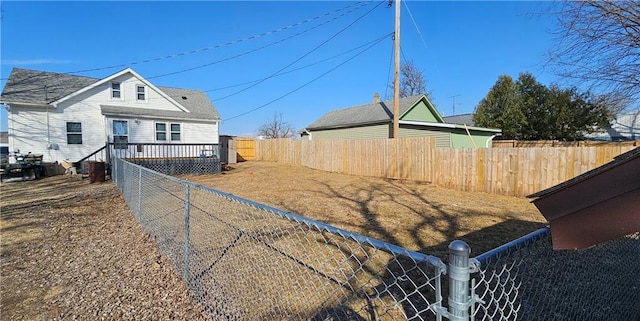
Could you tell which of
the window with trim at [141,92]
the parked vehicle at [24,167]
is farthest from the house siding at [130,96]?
the parked vehicle at [24,167]

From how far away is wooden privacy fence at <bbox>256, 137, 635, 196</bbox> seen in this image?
26.4 ft

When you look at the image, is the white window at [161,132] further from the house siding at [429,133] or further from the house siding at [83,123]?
the house siding at [429,133]

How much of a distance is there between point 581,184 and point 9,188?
49.0 ft

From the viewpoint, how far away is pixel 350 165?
14195 mm

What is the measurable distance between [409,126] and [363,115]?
3.58 meters

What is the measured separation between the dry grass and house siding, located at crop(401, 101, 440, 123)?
9046 mm

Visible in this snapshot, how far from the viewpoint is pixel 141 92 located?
1802 cm

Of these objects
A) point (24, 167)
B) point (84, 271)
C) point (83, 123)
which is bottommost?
point (84, 271)

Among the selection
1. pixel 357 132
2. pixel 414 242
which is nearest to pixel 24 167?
pixel 414 242

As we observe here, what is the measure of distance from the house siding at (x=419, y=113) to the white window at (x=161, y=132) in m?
13.9

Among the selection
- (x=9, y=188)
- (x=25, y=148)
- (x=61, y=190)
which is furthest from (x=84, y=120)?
(x=61, y=190)

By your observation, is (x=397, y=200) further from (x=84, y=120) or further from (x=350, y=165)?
(x=84, y=120)

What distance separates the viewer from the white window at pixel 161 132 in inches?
690

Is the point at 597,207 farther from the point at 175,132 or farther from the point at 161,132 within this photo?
the point at 175,132
